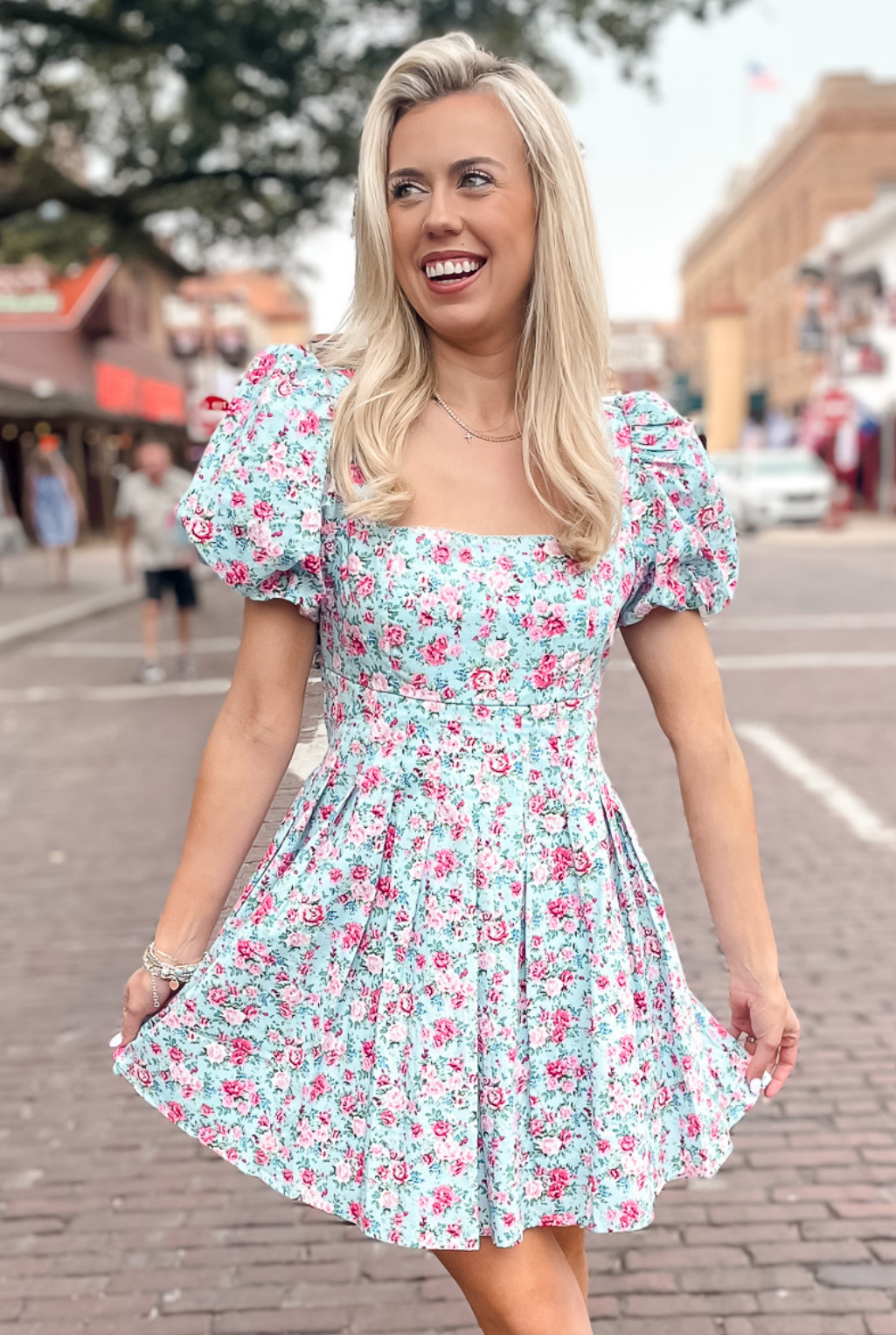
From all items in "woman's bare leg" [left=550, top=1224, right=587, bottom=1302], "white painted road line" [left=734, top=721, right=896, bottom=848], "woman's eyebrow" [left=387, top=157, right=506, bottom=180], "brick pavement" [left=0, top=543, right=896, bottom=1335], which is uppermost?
"woman's eyebrow" [left=387, top=157, right=506, bottom=180]

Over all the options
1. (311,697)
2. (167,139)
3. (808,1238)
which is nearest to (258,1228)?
(808,1238)

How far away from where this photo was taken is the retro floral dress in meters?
1.73

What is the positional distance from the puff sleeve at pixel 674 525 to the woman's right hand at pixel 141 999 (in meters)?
0.83

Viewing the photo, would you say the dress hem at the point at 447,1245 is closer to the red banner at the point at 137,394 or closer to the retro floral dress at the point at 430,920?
the retro floral dress at the point at 430,920

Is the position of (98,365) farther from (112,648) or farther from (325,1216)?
(325,1216)

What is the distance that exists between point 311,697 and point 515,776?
36 centimetres

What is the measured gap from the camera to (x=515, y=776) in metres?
1.77

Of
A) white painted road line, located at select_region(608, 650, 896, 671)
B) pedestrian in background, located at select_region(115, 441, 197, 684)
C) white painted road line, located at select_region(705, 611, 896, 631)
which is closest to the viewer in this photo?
pedestrian in background, located at select_region(115, 441, 197, 684)

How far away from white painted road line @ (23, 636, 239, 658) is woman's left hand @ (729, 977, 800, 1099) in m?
10.1

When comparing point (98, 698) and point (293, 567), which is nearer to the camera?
point (293, 567)

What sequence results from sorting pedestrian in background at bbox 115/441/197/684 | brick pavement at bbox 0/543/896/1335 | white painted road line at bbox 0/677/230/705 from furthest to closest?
pedestrian in background at bbox 115/441/197/684 → white painted road line at bbox 0/677/230/705 → brick pavement at bbox 0/543/896/1335

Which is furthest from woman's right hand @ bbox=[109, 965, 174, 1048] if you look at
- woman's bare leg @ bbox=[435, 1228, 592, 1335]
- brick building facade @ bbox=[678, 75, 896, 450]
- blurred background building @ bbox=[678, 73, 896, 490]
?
brick building facade @ bbox=[678, 75, 896, 450]

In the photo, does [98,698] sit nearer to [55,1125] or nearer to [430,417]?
[55,1125]

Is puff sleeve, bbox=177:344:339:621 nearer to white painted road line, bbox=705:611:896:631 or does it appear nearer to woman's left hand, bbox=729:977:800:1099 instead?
woman's left hand, bbox=729:977:800:1099
